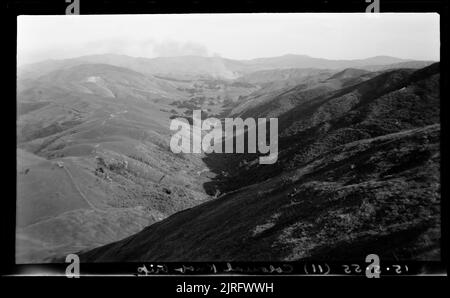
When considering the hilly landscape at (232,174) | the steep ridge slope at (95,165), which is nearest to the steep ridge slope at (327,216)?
the hilly landscape at (232,174)

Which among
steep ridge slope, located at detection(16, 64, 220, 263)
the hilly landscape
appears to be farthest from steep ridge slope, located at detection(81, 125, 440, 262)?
steep ridge slope, located at detection(16, 64, 220, 263)

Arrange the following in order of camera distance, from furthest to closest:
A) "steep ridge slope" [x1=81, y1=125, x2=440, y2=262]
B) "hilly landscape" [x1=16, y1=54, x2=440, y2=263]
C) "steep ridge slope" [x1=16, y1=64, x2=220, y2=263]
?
"steep ridge slope" [x1=16, y1=64, x2=220, y2=263] < "hilly landscape" [x1=16, y1=54, x2=440, y2=263] < "steep ridge slope" [x1=81, y1=125, x2=440, y2=262]

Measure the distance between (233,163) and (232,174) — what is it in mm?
4084

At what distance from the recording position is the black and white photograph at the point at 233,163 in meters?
18.4

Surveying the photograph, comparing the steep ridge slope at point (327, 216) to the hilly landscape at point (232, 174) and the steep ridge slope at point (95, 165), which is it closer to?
the hilly landscape at point (232, 174)

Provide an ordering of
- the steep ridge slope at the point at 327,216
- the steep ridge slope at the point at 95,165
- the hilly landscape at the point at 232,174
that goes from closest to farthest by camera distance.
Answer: the steep ridge slope at the point at 327,216 < the hilly landscape at the point at 232,174 < the steep ridge slope at the point at 95,165

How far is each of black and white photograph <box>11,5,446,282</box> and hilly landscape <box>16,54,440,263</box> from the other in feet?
0.39

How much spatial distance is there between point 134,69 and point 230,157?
32.0 ft

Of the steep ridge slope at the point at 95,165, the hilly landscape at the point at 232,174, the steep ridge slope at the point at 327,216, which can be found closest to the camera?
the steep ridge slope at the point at 327,216

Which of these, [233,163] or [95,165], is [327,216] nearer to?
[233,163]

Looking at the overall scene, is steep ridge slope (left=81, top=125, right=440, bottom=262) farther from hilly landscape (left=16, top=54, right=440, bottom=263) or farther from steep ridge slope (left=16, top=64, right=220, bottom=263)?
steep ridge slope (left=16, top=64, right=220, bottom=263)

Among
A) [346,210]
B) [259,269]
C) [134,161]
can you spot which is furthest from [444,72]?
[134,161]

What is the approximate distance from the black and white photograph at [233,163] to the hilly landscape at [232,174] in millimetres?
118

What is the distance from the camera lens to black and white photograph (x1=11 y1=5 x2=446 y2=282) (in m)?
18.4
